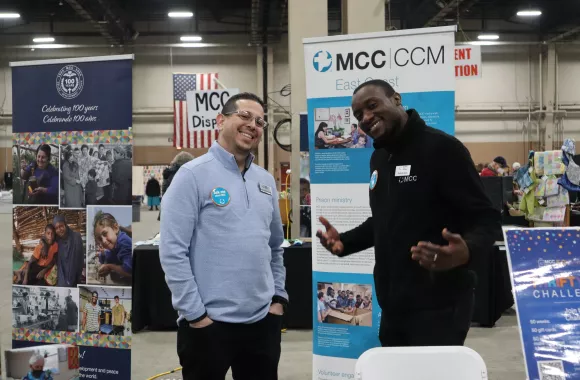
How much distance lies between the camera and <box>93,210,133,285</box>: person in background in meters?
2.63

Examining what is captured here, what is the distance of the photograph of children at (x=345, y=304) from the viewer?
9.71 ft

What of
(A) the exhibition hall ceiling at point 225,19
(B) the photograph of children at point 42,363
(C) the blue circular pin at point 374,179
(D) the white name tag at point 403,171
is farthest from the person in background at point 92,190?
(A) the exhibition hall ceiling at point 225,19

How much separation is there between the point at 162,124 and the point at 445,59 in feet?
46.6

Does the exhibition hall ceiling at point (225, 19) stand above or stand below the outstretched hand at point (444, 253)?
above

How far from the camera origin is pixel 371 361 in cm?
143

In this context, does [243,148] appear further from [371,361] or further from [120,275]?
[120,275]

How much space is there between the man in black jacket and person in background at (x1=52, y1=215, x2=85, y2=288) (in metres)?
1.66

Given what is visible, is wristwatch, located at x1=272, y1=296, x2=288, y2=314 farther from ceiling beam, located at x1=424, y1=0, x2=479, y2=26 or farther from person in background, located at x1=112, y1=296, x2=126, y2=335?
ceiling beam, located at x1=424, y1=0, x2=479, y2=26

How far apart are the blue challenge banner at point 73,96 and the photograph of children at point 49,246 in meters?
0.45

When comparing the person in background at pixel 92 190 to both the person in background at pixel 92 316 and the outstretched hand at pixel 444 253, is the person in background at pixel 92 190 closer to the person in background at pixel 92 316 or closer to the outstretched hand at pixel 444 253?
the person in background at pixel 92 316

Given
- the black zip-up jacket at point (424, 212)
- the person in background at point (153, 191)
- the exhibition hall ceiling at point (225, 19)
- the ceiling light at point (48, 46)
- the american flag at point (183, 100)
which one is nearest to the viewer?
the black zip-up jacket at point (424, 212)

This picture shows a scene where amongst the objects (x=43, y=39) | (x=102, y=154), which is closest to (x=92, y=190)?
(x=102, y=154)

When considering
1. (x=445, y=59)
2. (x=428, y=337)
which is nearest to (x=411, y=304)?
(x=428, y=337)

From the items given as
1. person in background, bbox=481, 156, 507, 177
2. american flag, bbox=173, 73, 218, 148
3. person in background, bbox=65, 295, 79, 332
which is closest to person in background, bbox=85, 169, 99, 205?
person in background, bbox=65, 295, 79, 332
